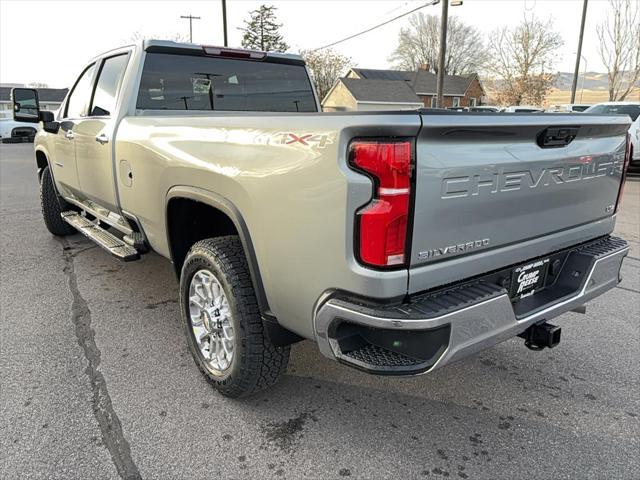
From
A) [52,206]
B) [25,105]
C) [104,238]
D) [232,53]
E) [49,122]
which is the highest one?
[232,53]

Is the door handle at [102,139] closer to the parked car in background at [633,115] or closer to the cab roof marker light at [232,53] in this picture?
the cab roof marker light at [232,53]

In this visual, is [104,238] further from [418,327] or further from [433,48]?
[433,48]

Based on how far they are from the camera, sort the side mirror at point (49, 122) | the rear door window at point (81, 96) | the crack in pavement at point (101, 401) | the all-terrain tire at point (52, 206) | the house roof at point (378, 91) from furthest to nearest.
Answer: the house roof at point (378, 91)
the all-terrain tire at point (52, 206)
the side mirror at point (49, 122)
the rear door window at point (81, 96)
the crack in pavement at point (101, 401)

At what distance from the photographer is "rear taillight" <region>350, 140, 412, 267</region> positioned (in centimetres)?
188

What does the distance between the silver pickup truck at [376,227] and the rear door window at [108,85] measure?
73 centimetres

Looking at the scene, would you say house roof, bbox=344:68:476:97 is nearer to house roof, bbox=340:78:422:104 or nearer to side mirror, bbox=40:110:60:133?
house roof, bbox=340:78:422:104

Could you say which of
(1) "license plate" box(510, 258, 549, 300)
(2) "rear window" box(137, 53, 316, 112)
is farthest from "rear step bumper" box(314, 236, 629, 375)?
(2) "rear window" box(137, 53, 316, 112)

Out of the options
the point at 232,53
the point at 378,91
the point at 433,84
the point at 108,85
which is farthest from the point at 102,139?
the point at 433,84

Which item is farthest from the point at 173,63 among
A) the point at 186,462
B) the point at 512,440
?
the point at 512,440

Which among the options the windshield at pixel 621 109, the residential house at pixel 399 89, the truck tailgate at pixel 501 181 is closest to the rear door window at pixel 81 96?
the truck tailgate at pixel 501 181

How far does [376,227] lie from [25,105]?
503cm

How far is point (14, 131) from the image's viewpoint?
26984 mm

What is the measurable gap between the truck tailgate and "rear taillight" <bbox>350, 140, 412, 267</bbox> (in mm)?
62

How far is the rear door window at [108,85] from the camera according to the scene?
13.6ft
